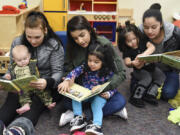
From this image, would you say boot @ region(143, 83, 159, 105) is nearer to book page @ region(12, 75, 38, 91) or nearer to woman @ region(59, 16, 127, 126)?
woman @ region(59, 16, 127, 126)

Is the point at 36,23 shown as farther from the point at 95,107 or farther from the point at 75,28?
the point at 95,107

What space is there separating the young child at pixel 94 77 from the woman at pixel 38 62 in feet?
0.40

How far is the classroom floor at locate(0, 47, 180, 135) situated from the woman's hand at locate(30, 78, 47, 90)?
274mm

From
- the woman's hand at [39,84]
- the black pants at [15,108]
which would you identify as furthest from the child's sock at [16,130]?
the woman's hand at [39,84]

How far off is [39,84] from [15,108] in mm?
269

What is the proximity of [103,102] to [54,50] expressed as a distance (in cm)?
51

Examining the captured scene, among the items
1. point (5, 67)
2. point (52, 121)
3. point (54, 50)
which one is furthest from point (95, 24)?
point (52, 121)

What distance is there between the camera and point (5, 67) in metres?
2.04

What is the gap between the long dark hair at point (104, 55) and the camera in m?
1.41

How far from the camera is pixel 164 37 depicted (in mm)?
1688

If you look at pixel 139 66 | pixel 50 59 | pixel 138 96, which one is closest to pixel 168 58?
pixel 139 66

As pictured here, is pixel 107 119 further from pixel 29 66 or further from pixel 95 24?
pixel 95 24

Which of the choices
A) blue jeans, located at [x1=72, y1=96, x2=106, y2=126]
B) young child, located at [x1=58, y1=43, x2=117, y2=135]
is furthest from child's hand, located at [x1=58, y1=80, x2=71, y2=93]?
blue jeans, located at [x1=72, y1=96, x2=106, y2=126]

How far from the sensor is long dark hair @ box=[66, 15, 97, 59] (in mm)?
1397
